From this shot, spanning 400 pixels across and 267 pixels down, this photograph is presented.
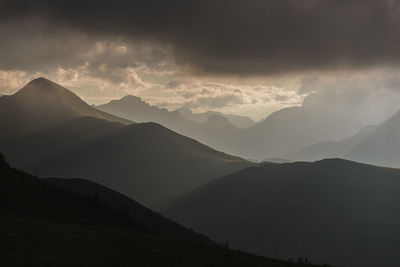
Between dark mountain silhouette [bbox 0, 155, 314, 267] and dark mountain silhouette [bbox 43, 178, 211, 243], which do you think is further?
dark mountain silhouette [bbox 43, 178, 211, 243]

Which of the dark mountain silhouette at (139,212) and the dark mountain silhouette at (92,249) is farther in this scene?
the dark mountain silhouette at (139,212)

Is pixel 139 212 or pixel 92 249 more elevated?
pixel 139 212

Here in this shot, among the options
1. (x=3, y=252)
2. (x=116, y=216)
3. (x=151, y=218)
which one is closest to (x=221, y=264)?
(x=3, y=252)

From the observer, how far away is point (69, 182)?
184 m

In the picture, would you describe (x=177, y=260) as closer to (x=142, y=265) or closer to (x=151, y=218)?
(x=142, y=265)

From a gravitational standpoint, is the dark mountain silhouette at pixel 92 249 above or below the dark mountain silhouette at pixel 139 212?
below

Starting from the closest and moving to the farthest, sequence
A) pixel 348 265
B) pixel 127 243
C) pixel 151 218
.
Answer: pixel 127 243, pixel 151 218, pixel 348 265

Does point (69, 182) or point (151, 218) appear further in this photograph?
point (69, 182)

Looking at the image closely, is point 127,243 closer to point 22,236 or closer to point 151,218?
point 22,236

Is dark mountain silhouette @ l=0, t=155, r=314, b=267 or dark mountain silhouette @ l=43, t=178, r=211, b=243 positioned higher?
dark mountain silhouette @ l=43, t=178, r=211, b=243

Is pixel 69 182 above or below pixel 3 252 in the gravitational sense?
above

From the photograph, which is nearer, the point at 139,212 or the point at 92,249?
the point at 92,249

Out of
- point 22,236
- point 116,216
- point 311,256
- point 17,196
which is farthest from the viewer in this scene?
point 311,256

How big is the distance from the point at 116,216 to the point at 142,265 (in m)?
59.4
